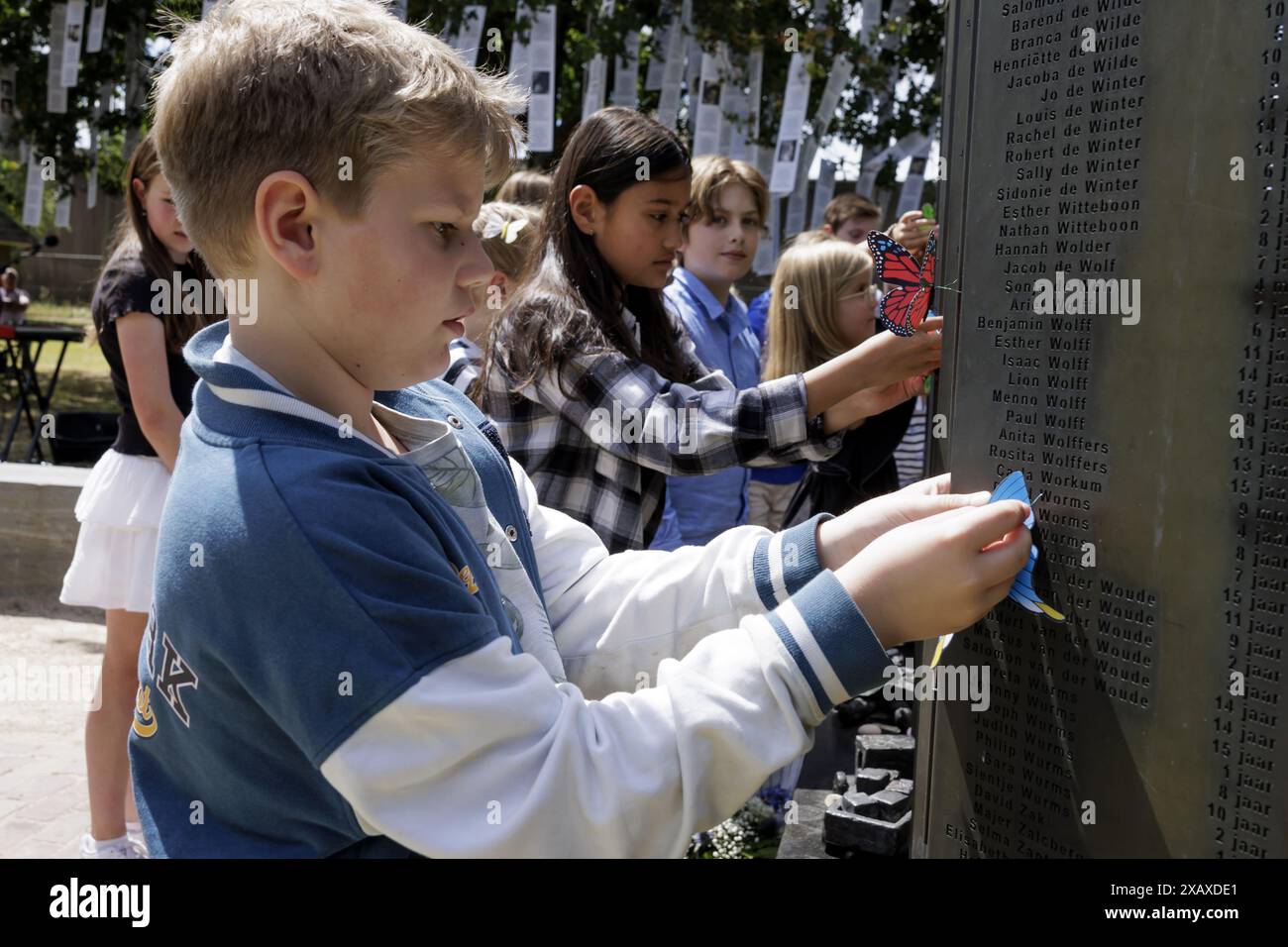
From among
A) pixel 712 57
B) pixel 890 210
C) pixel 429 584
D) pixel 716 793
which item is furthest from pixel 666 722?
pixel 890 210

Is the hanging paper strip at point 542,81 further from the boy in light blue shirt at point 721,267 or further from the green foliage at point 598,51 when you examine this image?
the boy in light blue shirt at point 721,267

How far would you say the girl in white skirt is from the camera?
11.1 ft

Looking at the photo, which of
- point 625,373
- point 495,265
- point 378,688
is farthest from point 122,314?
point 378,688

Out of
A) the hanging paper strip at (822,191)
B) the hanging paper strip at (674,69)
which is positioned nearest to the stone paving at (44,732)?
the hanging paper strip at (674,69)

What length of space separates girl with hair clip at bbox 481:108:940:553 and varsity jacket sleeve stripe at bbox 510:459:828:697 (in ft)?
2.27

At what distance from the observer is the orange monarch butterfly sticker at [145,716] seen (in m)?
1.27

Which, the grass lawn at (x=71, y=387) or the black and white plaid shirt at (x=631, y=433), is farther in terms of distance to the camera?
the grass lawn at (x=71, y=387)

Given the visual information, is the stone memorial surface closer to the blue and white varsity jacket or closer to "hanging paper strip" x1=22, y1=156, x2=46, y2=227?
the blue and white varsity jacket

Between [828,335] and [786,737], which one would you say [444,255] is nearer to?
[786,737]

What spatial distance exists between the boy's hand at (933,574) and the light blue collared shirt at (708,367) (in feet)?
5.93

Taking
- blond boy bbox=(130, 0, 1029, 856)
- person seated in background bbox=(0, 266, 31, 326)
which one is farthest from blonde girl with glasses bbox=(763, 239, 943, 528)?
person seated in background bbox=(0, 266, 31, 326)

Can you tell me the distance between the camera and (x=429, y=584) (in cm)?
115

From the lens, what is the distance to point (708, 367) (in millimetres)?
3807

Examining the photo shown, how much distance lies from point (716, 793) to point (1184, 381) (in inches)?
30.8
